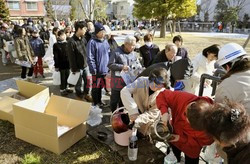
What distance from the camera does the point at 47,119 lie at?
2467mm

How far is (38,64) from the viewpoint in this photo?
19.7 ft

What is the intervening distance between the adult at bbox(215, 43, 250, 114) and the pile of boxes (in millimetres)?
1719

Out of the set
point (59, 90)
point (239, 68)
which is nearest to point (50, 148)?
point (239, 68)

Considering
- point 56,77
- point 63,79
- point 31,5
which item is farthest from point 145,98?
point 31,5

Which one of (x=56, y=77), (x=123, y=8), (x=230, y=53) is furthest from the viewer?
(x=123, y=8)

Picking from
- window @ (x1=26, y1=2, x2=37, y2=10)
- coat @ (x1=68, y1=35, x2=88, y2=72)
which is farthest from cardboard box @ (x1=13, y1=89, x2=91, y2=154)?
window @ (x1=26, y1=2, x2=37, y2=10)

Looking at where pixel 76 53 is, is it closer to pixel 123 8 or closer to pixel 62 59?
pixel 62 59

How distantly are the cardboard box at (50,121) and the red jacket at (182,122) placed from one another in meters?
1.21

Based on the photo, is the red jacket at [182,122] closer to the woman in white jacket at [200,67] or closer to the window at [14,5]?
the woman in white jacket at [200,67]

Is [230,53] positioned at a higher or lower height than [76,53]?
higher

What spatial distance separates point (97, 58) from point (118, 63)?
690mm

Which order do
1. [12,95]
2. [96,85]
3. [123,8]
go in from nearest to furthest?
[12,95]
[96,85]
[123,8]

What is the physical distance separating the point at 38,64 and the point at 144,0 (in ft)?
36.8

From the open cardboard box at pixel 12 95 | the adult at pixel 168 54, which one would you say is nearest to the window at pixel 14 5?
the open cardboard box at pixel 12 95
